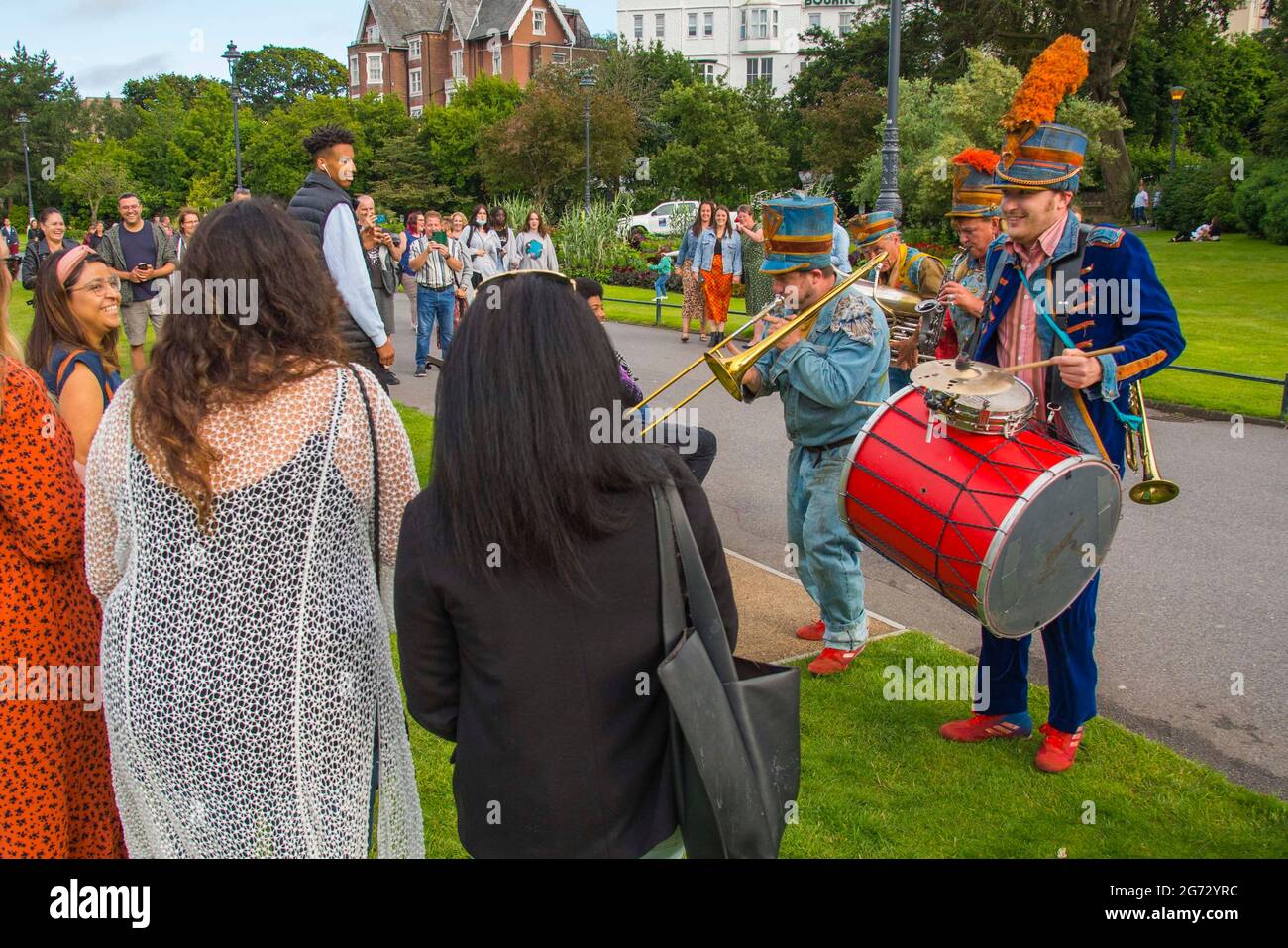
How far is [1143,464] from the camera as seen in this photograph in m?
3.89

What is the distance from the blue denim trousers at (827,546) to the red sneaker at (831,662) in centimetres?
3

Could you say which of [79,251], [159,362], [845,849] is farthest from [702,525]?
[79,251]

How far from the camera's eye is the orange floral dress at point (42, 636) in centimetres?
259

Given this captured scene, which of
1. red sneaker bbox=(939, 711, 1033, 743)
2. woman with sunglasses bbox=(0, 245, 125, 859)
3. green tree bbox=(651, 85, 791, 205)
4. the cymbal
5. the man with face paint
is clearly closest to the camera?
woman with sunglasses bbox=(0, 245, 125, 859)

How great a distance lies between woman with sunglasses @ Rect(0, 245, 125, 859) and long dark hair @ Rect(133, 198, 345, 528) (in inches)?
18.8

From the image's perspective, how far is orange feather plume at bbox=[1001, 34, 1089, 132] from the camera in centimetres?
403

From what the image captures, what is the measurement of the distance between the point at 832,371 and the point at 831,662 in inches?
53.9

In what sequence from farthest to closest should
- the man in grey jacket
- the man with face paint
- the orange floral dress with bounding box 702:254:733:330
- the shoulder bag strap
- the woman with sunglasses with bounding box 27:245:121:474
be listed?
1. the orange floral dress with bounding box 702:254:733:330
2. the man in grey jacket
3. the man with face paint
4. the woman with sunglasses with bounding box 27:245:121:474
5. the shoulder bag strap

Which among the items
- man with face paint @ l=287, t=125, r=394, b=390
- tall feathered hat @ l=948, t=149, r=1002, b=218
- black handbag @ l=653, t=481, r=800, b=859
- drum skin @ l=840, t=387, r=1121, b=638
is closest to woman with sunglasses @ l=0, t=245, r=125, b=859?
black handbag @ l=653, t=481, r=800, b=859

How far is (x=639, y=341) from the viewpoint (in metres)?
16.2

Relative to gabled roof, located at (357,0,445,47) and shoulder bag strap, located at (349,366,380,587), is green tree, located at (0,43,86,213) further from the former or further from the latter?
shoulder bag strap, located at (349,366,380,587)

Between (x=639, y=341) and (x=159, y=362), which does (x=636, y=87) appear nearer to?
(x=639, y=341)

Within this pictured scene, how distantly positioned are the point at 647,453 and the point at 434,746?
2602 mm

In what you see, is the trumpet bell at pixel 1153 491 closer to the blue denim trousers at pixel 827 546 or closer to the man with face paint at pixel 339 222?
the blue denim trousers at pixel 827 546
